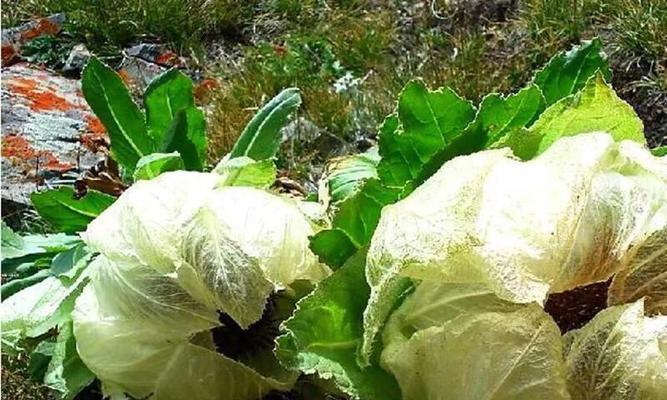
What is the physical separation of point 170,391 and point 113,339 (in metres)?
0.04

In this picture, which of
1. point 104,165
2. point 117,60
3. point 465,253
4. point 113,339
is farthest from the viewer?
point 117,60

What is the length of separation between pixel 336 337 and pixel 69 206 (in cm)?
31

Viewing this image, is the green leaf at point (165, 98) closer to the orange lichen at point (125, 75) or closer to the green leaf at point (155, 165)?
the green leaf at point (155, 165)

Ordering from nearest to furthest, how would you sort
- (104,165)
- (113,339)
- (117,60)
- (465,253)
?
(465,253)
(113,339)
(104,165)
(117,60)

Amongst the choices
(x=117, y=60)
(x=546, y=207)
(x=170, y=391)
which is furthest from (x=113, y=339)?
(x=117, y=60)

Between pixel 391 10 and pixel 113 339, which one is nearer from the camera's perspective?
pixel 113 339

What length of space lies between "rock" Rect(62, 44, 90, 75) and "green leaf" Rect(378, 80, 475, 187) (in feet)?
10.2

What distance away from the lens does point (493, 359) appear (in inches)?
18.7

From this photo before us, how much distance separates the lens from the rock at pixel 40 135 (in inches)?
102

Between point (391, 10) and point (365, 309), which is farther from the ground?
point (365, 309)

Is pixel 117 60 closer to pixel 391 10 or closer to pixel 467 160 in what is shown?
pixel 391 10

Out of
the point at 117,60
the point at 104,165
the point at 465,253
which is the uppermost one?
the point at 465,253

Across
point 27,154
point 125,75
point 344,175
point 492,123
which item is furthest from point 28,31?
point 492,123

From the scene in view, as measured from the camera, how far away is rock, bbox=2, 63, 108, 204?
2.58 metres
